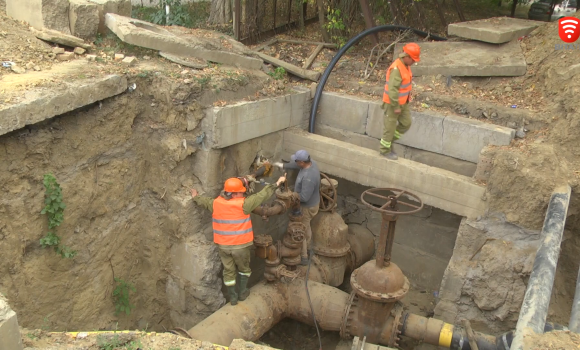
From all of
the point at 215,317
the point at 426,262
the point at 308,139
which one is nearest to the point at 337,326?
the point at 215,317

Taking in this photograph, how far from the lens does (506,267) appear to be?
6.05 m

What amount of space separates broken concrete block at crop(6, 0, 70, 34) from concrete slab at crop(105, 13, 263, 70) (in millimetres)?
550

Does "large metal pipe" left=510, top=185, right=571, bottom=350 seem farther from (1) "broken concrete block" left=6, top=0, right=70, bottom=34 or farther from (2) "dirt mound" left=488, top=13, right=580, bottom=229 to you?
(1) "broken concrete block" left=6, top=0, right=70, bottom=34

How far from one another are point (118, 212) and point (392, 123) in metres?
3.83

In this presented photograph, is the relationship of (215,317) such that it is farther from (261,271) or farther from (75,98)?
(75,98)

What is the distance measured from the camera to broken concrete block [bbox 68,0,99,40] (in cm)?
650

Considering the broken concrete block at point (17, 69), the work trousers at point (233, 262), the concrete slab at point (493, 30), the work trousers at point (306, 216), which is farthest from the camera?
the concrete slab at point (493, 30)

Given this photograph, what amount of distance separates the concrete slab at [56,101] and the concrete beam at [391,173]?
2781 mm

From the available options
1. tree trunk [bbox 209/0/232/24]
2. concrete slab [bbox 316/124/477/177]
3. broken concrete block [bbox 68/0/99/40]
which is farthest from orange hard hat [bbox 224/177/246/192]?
tree trunk [bbox 209/0/232/24]

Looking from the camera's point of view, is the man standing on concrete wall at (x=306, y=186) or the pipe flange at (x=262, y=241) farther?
the man standing on concrete wall at (x=306, y=186)

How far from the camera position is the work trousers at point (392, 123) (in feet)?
21.5

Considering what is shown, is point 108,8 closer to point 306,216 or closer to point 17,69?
point 17,69

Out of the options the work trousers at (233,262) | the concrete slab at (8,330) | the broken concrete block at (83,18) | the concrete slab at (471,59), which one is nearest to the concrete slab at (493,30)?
the concrete slab at (471,59)

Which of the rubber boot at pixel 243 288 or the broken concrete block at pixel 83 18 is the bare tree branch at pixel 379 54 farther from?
the broken concrete block at pixel 83 18
